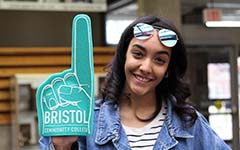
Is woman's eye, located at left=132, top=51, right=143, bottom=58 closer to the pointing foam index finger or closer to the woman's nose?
the woman's nose

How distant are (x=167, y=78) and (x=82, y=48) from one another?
15.2 inches

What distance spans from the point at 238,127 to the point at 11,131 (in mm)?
3227

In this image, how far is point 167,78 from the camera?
1783 mm

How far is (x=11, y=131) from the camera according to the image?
6496mm

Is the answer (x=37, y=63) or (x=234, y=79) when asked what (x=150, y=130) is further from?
(x=234, y=79)

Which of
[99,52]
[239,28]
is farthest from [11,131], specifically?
[239,28]

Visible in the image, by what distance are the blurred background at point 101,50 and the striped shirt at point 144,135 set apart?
4.21 m

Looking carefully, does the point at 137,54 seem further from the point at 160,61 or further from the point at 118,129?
the point at 118,129

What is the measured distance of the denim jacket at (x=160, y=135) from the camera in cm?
166

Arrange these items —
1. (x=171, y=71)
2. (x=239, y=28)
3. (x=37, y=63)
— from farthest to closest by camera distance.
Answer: (x=239, y=28) → (x=37, y=63) → (x=171, y=71)

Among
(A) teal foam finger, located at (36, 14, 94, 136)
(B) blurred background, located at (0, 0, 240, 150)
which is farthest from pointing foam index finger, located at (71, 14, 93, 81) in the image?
(B) blurred background, located at (0, 0, 240, 150)

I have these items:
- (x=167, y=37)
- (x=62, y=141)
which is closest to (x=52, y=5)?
(x=167, y=37)

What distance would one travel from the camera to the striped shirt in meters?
1.64

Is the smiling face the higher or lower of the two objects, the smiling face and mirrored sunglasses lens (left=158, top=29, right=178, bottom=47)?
the lower
